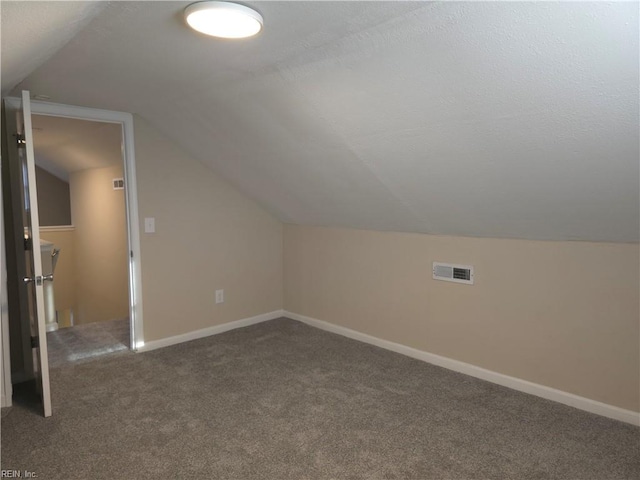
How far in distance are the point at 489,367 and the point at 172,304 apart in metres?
2.56

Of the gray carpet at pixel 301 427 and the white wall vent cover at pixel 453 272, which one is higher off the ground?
the white wall vent cover at pixel 453 272

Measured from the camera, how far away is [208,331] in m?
4.08

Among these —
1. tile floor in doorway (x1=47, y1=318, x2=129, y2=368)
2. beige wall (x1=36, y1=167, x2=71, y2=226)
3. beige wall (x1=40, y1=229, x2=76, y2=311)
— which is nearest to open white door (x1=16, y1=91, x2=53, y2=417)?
tile floor in doorway (x1=47, y1=318, x2=129, y2=368)

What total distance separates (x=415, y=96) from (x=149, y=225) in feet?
8.15

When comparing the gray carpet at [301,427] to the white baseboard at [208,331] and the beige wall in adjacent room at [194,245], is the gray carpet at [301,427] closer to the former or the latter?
the white baseboard at [208,331]

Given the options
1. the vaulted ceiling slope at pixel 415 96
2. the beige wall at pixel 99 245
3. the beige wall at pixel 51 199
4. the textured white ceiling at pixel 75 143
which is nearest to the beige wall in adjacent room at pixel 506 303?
the vaulted ceiling slope at pixel 415 96

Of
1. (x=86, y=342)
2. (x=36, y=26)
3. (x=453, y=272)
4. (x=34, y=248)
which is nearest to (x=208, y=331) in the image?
(x=86, y=342)

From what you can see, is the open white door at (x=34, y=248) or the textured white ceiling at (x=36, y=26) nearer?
the textured white ceiling at (x=36, y=26)

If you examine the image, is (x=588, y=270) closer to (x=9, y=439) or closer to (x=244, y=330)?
(x=244, y=330)

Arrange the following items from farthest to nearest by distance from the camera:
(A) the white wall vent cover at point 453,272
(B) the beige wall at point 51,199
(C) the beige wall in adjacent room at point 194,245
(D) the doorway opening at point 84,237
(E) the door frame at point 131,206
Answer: (B) the beige wall at point 51,199 < (D) the doorway opening at point 84,237 < (C) the beige wall in adjacent room at point 194,245 < (E) the door frame at point 131,206 < (A) the white wall vent cover at point 453,272

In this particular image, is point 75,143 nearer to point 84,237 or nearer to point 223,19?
point 84,237

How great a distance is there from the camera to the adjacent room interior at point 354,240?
1.75m

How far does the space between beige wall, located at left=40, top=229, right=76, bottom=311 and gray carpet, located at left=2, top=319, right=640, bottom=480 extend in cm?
298

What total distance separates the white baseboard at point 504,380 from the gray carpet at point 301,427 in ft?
0.20
